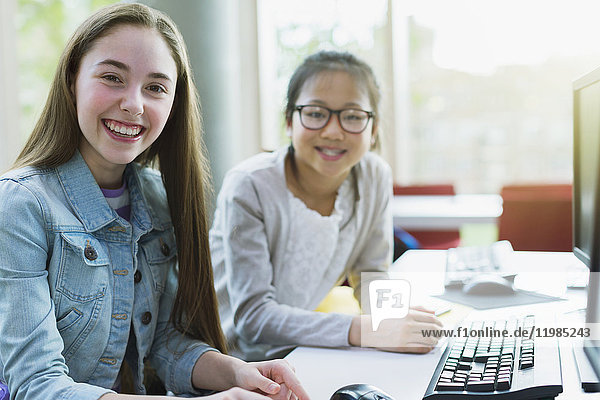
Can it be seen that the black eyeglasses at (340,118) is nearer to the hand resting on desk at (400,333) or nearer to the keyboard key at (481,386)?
the hand resting on desk at (400,333)

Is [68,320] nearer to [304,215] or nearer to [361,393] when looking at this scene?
[361,393]

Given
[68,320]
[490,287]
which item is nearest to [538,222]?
[490,287]

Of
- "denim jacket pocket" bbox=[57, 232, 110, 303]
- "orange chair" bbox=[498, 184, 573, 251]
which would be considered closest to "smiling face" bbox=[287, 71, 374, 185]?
"denim jacket pocket" bbox=[57, 232, 110, 303]

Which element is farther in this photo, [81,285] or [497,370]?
[81,285]

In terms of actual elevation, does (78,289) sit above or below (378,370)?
above

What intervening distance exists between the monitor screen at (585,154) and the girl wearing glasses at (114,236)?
649mm

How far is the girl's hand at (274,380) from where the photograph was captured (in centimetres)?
99

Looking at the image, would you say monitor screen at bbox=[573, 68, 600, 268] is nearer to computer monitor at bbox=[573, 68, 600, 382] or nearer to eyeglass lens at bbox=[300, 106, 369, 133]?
computer monitor at bbox=[573, 68, 600, 382]

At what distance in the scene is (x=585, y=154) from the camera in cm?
126

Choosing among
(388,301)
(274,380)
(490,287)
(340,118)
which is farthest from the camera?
(340,118)

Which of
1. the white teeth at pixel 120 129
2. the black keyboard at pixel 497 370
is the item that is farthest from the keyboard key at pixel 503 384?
the white teeth at pixel 120 129

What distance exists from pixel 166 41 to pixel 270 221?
23.9 inches

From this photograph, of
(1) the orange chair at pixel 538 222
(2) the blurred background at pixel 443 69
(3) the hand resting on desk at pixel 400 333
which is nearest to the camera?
(3) the hand resting on desk at pixel 400 333

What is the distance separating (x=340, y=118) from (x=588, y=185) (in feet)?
2.31
